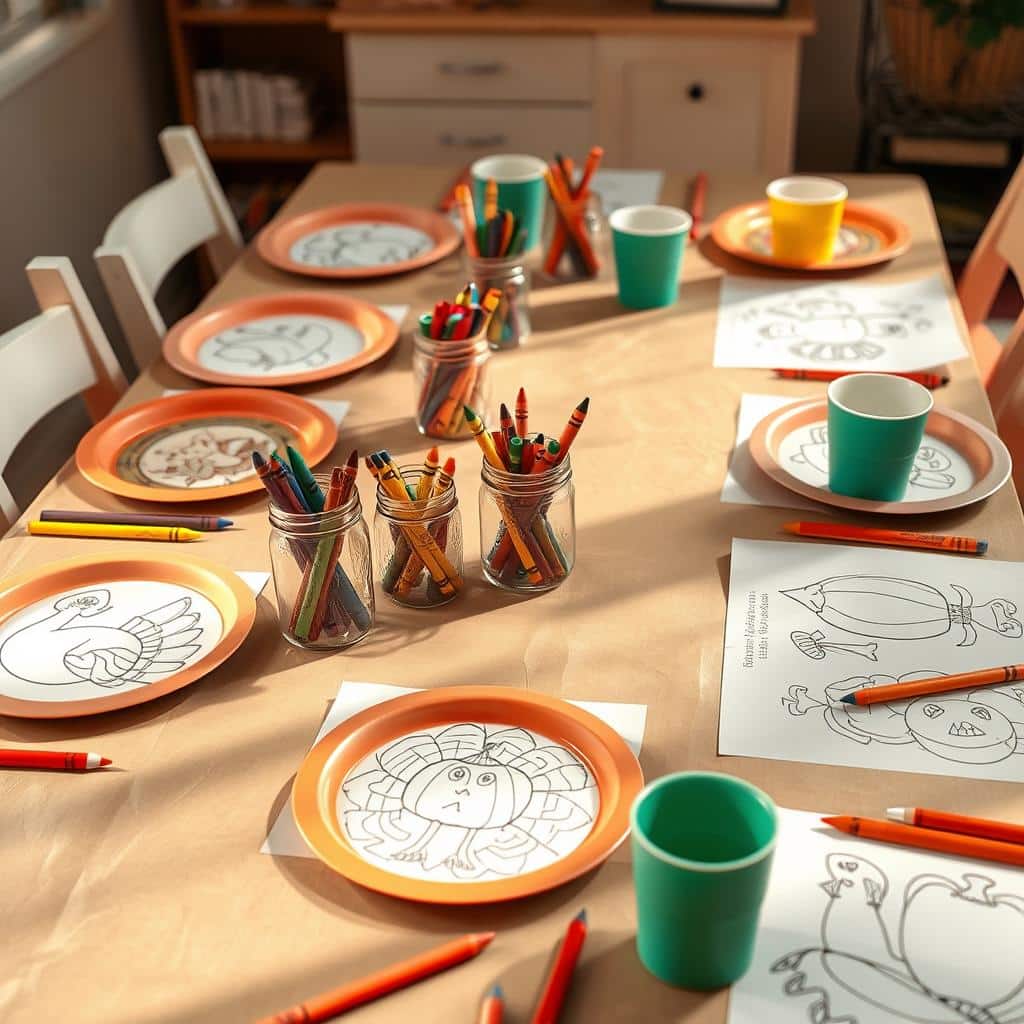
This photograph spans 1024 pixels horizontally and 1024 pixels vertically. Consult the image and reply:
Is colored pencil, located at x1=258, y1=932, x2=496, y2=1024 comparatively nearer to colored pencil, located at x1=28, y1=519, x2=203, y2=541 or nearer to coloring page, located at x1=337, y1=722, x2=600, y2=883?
coloring page, located at x1=337, y1=722, x2=600, y2=883

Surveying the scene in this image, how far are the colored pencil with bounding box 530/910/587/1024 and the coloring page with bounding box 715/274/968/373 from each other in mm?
880

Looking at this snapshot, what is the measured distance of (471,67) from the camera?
314cm

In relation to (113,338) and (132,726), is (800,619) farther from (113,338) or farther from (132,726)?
Result: (113,338)

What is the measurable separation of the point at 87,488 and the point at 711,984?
2.78 feet

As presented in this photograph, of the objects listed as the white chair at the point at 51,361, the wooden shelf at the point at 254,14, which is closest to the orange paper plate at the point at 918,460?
the white chair at the point at 51,361

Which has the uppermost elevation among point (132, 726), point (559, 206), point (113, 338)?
point (559, 206)

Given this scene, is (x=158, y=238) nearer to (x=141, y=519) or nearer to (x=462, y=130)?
(x=141, y=519)

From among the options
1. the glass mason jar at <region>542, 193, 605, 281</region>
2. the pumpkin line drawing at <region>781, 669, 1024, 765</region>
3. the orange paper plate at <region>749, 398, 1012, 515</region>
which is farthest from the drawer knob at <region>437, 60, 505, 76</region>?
the pumpkin line drawing at <region>781, 669, 1024, 765</region>

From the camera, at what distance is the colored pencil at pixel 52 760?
3.14 feet

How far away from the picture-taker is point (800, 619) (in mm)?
1113

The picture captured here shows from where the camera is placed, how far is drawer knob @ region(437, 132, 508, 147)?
3.24m

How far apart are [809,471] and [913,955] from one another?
2.01ft

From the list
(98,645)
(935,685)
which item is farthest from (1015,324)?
(98,645)

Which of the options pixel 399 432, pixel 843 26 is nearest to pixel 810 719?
pixel 399 432
